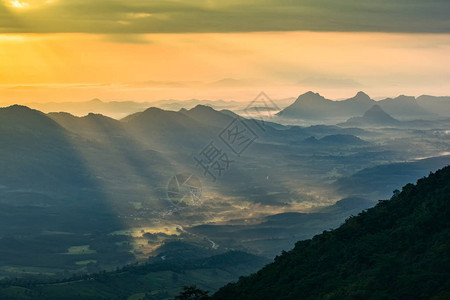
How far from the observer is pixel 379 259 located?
3019 inches

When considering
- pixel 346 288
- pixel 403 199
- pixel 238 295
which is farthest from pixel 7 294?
pixel 346 288

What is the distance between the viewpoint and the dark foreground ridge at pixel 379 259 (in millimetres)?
68000

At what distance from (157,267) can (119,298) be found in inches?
1243

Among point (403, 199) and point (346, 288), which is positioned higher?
point (403, 199)

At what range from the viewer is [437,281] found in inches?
2552

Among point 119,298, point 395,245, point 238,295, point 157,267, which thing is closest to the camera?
point 395,245

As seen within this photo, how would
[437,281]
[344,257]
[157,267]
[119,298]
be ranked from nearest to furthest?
[437,281] → [344,257] → [119,298] → [157,267]

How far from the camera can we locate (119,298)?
553ft

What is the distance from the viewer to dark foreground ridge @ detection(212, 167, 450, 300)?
68.0 metres

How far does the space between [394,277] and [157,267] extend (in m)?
135

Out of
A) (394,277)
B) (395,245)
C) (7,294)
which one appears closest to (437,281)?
(394,277)

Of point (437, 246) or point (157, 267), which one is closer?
point (437, 246)

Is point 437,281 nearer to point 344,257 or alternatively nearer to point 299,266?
point 344,257

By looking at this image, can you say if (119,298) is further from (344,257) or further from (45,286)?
(344,257)
